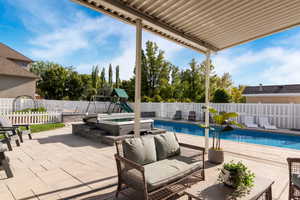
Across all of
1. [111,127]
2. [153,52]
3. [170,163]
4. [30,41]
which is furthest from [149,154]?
[30,41]

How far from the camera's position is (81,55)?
2578 centimetres

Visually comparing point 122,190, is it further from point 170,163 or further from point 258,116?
point 258,116

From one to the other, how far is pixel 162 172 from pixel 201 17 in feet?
10.1

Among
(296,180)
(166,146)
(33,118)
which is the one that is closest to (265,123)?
(296,180)

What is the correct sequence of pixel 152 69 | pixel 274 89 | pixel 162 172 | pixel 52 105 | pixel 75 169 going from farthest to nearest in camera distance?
pixel 152 69
pixel 274 89
pixel 52 105
pixel 75 169
pixel 162 172

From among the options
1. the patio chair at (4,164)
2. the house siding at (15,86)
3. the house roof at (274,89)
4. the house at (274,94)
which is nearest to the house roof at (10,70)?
the house siding at (15,86)

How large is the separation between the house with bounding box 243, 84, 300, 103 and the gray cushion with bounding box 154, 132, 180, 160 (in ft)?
66.6

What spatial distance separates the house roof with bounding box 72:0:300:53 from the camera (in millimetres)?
2801

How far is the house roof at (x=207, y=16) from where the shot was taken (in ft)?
9.19

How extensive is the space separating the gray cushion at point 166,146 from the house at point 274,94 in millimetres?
20313

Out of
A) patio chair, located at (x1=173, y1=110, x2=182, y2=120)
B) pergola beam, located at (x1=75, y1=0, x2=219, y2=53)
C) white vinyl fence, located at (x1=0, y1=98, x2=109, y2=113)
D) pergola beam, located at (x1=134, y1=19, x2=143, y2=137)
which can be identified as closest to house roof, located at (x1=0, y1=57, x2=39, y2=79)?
white vinyl fence, located at (x1=0, y1=98, x2=109, y2=113)

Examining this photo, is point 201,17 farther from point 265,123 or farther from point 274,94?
point 274,94

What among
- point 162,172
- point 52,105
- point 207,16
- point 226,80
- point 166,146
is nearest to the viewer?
point 162,172

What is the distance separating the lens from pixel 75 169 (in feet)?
11.5
